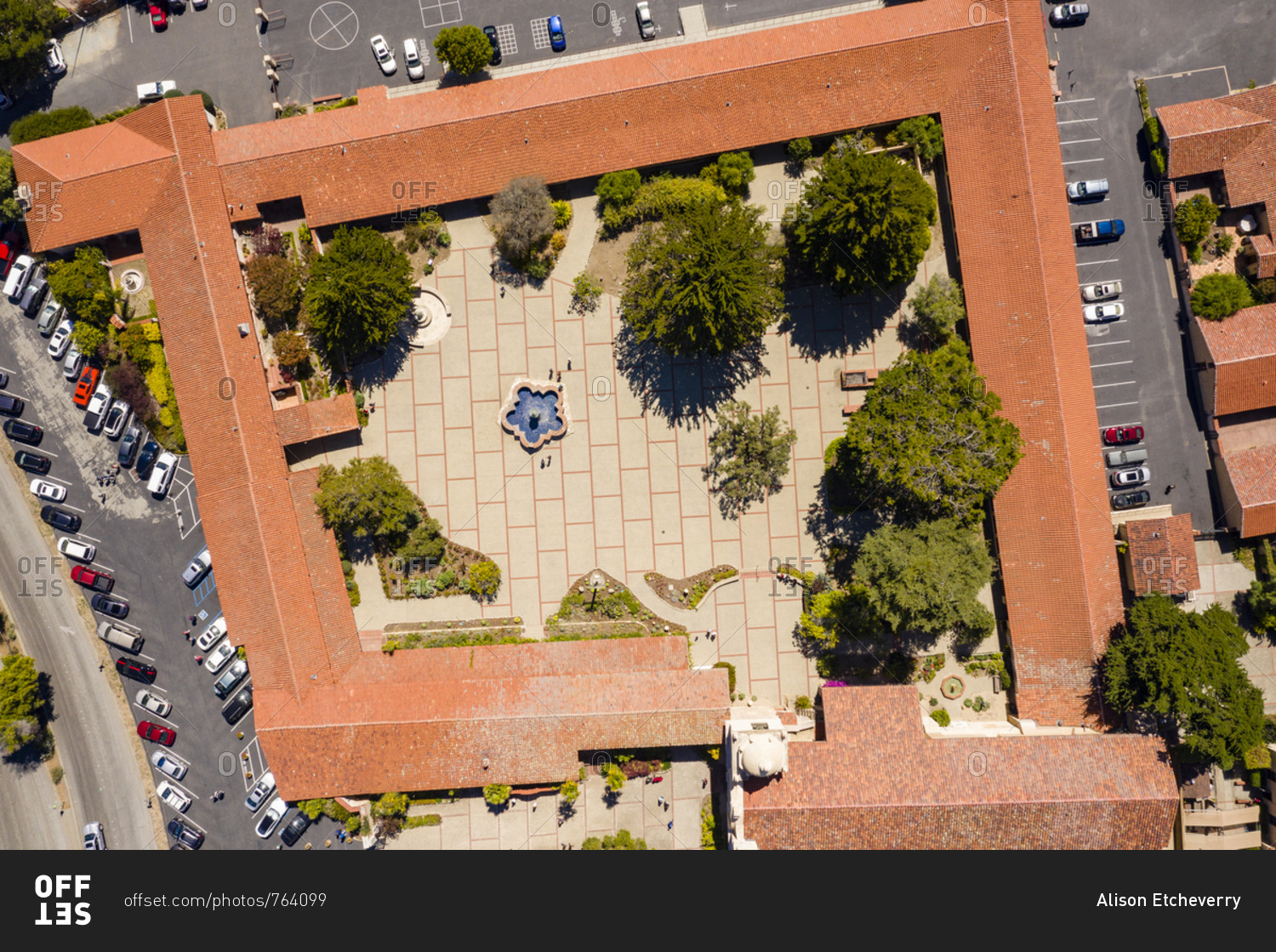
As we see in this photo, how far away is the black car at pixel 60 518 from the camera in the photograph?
42.4 m

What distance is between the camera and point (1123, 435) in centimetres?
4053

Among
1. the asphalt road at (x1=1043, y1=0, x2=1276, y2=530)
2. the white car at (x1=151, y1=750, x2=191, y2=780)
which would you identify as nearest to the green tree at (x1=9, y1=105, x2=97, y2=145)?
A: the white car at (x1=151, y1=750, x2=191, y2=780)

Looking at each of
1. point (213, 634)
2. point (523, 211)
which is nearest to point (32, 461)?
point (213, 634)

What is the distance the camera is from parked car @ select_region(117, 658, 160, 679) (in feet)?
140

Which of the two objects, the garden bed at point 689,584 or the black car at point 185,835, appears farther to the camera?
the black car at point 185,835

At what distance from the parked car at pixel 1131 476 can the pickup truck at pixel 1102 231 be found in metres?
13.2

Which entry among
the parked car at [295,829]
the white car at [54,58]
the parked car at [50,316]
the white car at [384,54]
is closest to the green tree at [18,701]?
the parked car at [295,829]

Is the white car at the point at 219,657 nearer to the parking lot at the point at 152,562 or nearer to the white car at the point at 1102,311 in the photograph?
the parking lot at the point at 152,562

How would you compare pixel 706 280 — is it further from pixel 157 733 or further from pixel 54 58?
pixel 157 733

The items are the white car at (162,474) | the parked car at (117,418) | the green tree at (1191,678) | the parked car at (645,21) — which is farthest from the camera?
the parked car at (117,418)

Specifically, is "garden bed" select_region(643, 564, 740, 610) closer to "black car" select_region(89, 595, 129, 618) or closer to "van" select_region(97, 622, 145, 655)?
"van" select_region(97, 622, 145, 655)

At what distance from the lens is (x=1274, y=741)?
130 feet

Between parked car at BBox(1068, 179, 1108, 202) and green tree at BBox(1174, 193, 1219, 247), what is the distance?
4.11m

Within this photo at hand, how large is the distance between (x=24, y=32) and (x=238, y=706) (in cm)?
4047
